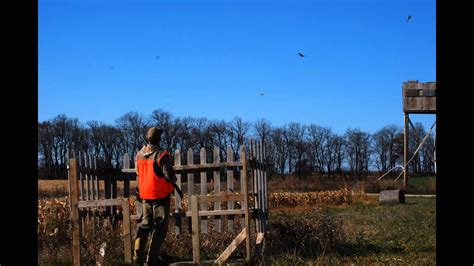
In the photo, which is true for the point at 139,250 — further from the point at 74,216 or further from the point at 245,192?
the point at 245,192

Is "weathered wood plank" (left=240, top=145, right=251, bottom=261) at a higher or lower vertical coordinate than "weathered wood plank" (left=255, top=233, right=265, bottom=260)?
higher

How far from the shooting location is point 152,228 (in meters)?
9.62

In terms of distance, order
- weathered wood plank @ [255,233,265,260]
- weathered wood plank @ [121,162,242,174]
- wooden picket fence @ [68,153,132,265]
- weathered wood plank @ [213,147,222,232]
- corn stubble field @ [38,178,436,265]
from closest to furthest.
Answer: wooden picket fence @ [68,153,132,265] → corn stubble field @ [38,178,436,265] → weathered wood plank @ [255,233,265,260] → weathered wood plank @ [121,162,242,174] → weathered wood plank @ [213,147,222,232]

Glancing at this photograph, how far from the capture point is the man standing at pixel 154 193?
30.9ft

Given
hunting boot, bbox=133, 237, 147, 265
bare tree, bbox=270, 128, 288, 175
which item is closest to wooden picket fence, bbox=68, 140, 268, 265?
hunting boot, bbox=133, 237, 147, 265

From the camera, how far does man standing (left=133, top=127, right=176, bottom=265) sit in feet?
30.9

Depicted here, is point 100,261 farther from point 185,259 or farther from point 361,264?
point 361,264

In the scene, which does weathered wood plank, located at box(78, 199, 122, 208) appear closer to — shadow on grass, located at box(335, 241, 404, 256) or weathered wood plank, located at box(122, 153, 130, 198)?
weathered wood plank, located at box(122, 153, 130, 198)

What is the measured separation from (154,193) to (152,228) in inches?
21.6
